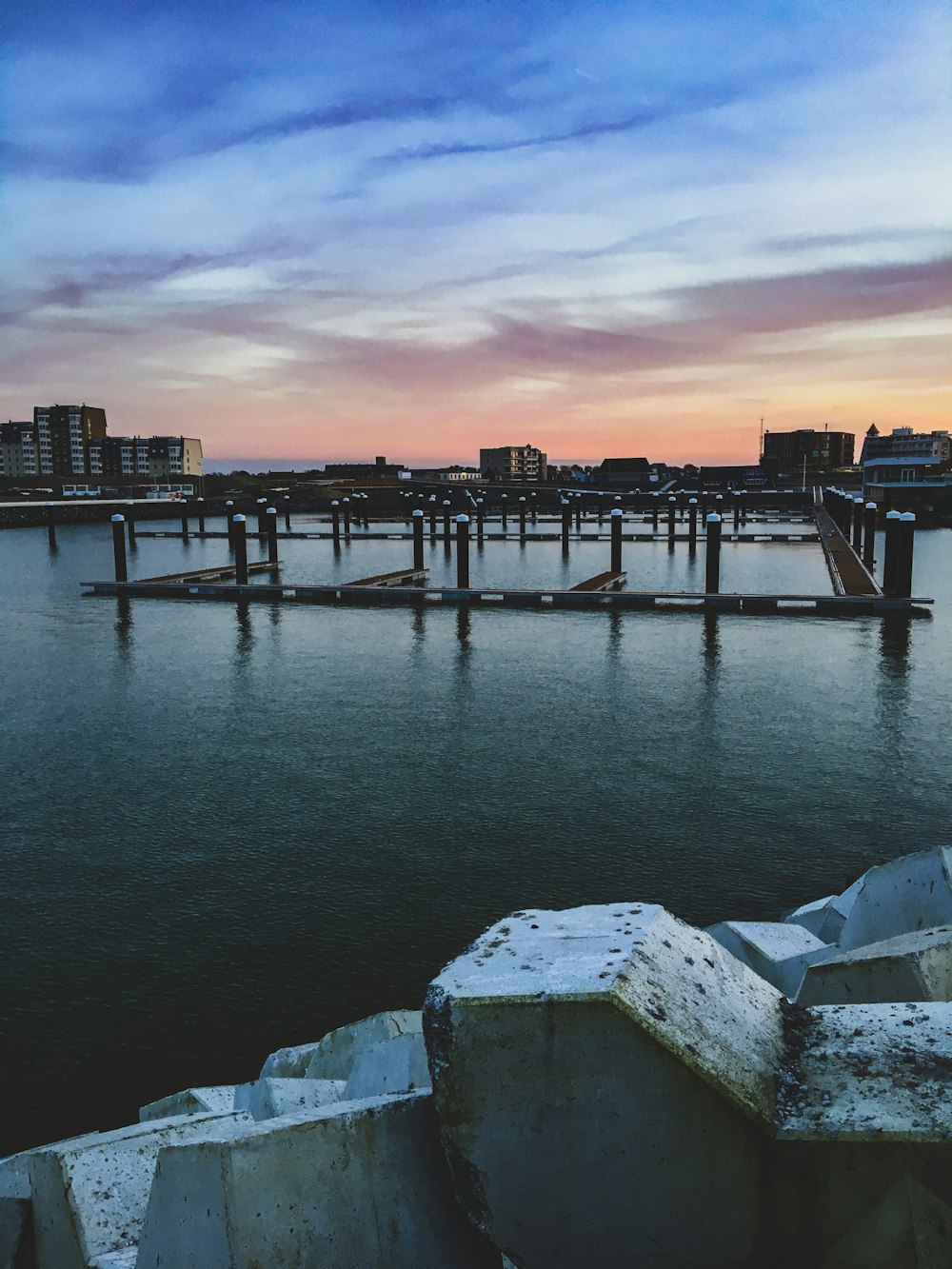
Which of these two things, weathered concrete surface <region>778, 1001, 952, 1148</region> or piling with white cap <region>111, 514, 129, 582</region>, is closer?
weathered concrete surface <region>778, 1001, 952, 1148</region>

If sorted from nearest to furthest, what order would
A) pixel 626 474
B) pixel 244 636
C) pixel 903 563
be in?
pixel 244 636
pixel 903 563
pixel 626 474

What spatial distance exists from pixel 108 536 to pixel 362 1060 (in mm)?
81686

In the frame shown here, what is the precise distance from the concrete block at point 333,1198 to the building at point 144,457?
189 meters

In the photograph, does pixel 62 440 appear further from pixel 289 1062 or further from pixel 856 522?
pixel 289 1062

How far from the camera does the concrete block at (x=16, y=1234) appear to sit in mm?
4250

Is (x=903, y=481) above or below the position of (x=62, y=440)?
below

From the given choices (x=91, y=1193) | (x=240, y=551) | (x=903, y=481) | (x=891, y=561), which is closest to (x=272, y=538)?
(x=240, y=551)

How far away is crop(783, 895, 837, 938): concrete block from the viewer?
24.7ft

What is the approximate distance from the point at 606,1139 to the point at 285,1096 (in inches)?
96.2

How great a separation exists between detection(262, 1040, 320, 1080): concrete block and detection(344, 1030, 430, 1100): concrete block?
55.0 inches

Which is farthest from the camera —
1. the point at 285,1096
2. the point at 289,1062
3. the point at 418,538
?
the point at 418,538

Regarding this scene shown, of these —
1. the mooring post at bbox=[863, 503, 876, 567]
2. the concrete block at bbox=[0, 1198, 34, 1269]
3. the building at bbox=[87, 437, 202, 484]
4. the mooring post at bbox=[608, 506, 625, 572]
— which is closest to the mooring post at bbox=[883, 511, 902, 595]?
the mooring post at bbox=[608, 506, 625, 572]

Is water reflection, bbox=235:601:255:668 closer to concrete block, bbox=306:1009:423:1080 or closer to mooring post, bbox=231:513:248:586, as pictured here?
mooring post, bbox=231:513:248:586

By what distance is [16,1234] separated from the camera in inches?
171
